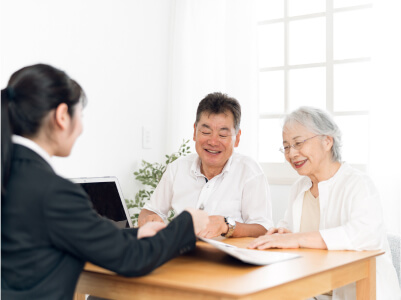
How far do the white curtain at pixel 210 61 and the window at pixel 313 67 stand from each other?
0.68ft

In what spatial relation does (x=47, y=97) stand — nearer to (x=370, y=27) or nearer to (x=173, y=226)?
(x=173, y=226)

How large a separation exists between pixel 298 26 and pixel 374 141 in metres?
1.02

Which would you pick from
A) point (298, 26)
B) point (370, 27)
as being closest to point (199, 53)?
point (298, 26)

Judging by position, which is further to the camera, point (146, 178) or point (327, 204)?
point (146, 178)

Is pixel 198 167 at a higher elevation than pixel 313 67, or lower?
lower

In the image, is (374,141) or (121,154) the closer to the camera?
(374,141)

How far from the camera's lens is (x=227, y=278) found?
1.25 meters

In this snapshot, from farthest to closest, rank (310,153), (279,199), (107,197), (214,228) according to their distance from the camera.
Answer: (279,199) < (107,197) < (310,153) < (214,228)

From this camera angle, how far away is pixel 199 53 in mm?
3648

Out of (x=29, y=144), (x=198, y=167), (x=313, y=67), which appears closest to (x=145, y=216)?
(x=198, y=167)

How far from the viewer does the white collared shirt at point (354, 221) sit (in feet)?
5.86

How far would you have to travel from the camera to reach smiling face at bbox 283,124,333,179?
2.07m

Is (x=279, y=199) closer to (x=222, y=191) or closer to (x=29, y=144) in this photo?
(x=222, y=191)

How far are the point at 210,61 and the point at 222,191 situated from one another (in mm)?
1451
